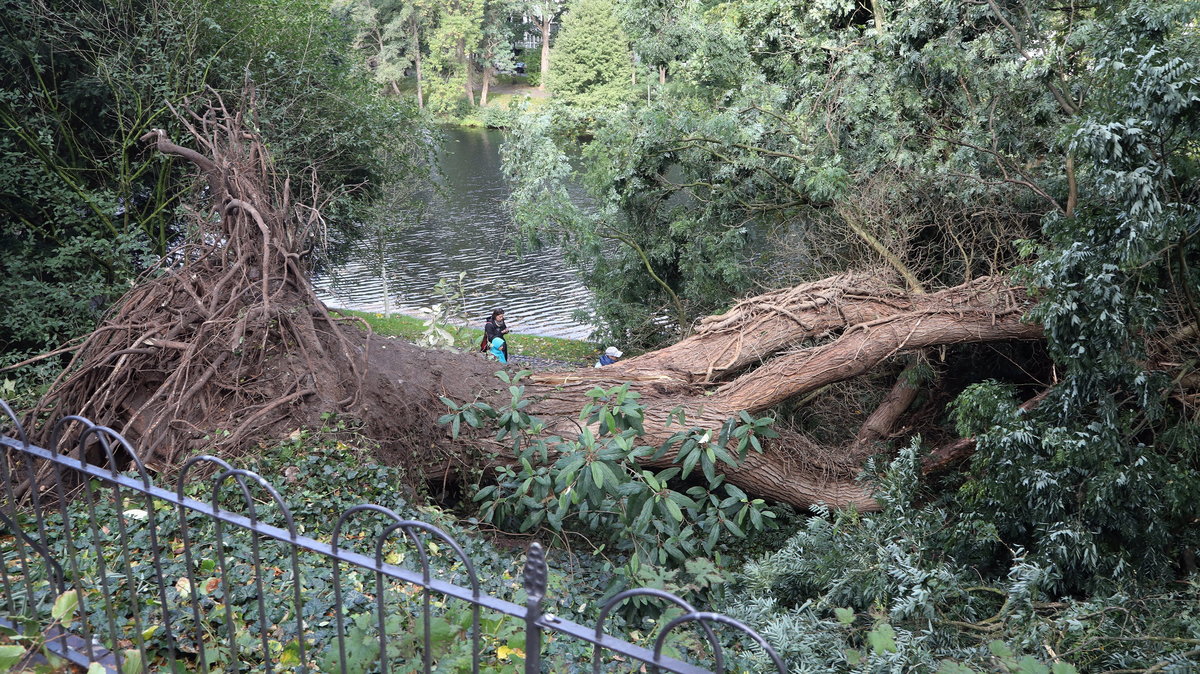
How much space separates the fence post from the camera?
1.89 metres

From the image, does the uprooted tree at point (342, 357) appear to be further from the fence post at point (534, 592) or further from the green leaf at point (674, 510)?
the fence post at point (534, 592)

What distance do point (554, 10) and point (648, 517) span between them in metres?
39.3

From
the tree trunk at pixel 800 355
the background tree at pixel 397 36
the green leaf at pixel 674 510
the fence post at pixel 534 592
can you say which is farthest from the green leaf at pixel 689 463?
the background tree at pixel 397 36

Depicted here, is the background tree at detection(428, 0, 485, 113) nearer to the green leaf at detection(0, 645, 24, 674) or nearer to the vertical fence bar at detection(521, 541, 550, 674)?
the green leaf at detection(0, 645, 24, 674)

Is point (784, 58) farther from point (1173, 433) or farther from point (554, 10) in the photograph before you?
point (554, 10)

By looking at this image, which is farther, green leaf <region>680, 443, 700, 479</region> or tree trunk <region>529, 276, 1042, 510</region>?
tree trunk <region>529, 276, 1042, 510</region>

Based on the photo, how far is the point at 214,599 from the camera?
3529mm

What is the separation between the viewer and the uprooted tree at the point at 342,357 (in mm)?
5188

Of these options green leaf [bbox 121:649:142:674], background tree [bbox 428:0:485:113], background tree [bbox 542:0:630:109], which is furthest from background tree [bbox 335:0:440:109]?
A: green leaf [bbox 121:649:142:674]

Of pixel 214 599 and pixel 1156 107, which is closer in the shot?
pixel 214 599

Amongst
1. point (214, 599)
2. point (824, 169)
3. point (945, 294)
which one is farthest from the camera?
point (824, 169)

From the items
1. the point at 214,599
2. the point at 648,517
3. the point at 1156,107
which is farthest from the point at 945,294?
the point at 214,599

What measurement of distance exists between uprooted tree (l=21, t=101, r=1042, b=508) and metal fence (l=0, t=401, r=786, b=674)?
642 mm

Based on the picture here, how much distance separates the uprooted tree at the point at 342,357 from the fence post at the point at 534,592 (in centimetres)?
351
